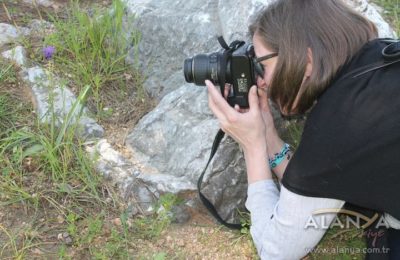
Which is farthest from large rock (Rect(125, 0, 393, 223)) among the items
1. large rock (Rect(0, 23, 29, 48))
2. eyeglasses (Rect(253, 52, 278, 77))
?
large rock (Rect(0, 23, 29, 48))

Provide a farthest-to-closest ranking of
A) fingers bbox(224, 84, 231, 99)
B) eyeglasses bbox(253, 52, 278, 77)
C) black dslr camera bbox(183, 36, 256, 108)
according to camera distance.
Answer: fingers bbox(224, 84, 231, 99)
black dslr camera bbox(183, 36, 256, 108)
eyeglasses bbox(253, 52, 278, 77)

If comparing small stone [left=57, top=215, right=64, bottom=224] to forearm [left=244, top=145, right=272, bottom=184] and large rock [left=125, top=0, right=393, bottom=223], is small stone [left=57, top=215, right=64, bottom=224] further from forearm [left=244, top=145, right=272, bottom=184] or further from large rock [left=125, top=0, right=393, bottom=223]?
forearm [left=244, top=145, right=272, bottom=184]

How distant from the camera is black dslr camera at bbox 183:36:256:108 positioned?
2.04m

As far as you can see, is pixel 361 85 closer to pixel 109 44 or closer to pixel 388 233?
pixel 388 233

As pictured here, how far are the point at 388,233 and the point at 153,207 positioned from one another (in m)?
1.02

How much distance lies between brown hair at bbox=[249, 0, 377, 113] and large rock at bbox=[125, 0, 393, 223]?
2.23 ft

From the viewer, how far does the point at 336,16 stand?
1.86 metres

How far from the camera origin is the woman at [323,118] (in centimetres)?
169

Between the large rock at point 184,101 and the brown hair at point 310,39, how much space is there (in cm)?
68

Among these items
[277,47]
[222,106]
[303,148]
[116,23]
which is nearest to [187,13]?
[116,23]

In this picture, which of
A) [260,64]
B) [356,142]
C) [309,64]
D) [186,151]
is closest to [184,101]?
[186,151]

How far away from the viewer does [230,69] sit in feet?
6.87

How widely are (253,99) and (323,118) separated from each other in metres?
0.40

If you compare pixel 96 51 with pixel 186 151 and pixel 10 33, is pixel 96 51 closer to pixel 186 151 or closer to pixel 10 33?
pixel 10 33
